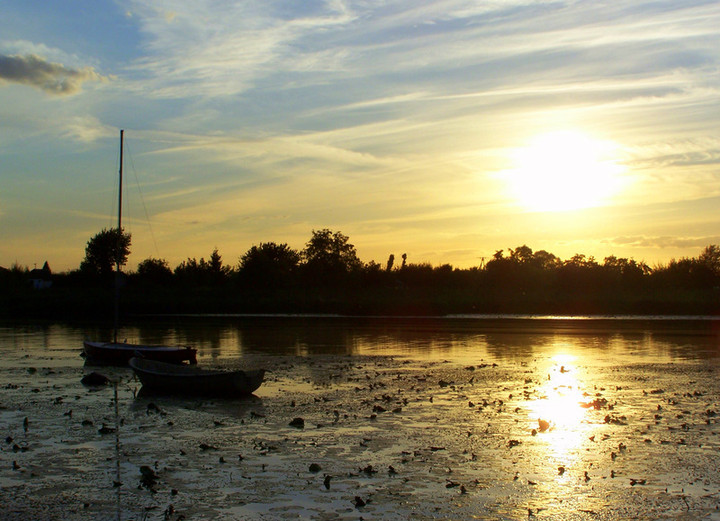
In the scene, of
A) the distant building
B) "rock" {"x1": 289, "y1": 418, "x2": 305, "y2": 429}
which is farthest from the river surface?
the distant building

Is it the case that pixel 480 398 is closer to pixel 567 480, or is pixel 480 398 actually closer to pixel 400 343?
pixel 567 480

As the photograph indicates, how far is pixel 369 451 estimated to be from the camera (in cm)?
1509

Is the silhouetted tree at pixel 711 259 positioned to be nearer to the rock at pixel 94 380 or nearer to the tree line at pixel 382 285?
the tree line at pixel 382 285

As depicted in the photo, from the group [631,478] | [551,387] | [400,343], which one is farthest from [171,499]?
[400,343]

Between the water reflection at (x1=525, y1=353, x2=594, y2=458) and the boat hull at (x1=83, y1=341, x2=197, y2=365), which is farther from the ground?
the boat hull at (x1=83, y1=341, x2=197, y2=365)

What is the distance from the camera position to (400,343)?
4494cm

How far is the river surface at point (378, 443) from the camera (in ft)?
38.2

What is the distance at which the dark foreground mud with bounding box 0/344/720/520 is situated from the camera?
11.5 m

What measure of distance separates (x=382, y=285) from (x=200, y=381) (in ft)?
260

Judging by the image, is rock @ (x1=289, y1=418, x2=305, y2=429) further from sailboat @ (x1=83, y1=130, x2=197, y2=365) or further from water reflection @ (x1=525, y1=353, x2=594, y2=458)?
sailboat @ (x1=83, y1=130, x2=197, y2=365)

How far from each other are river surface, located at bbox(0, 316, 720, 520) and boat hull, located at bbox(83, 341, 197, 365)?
3.31 ft

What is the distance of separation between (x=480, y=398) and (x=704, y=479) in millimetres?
9348

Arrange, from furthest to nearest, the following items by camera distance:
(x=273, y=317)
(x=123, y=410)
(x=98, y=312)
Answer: (x=98, y=312)
(x=273, y=317)
(x=123, y=410)

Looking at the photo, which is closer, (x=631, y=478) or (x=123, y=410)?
(x=631, y=478)
